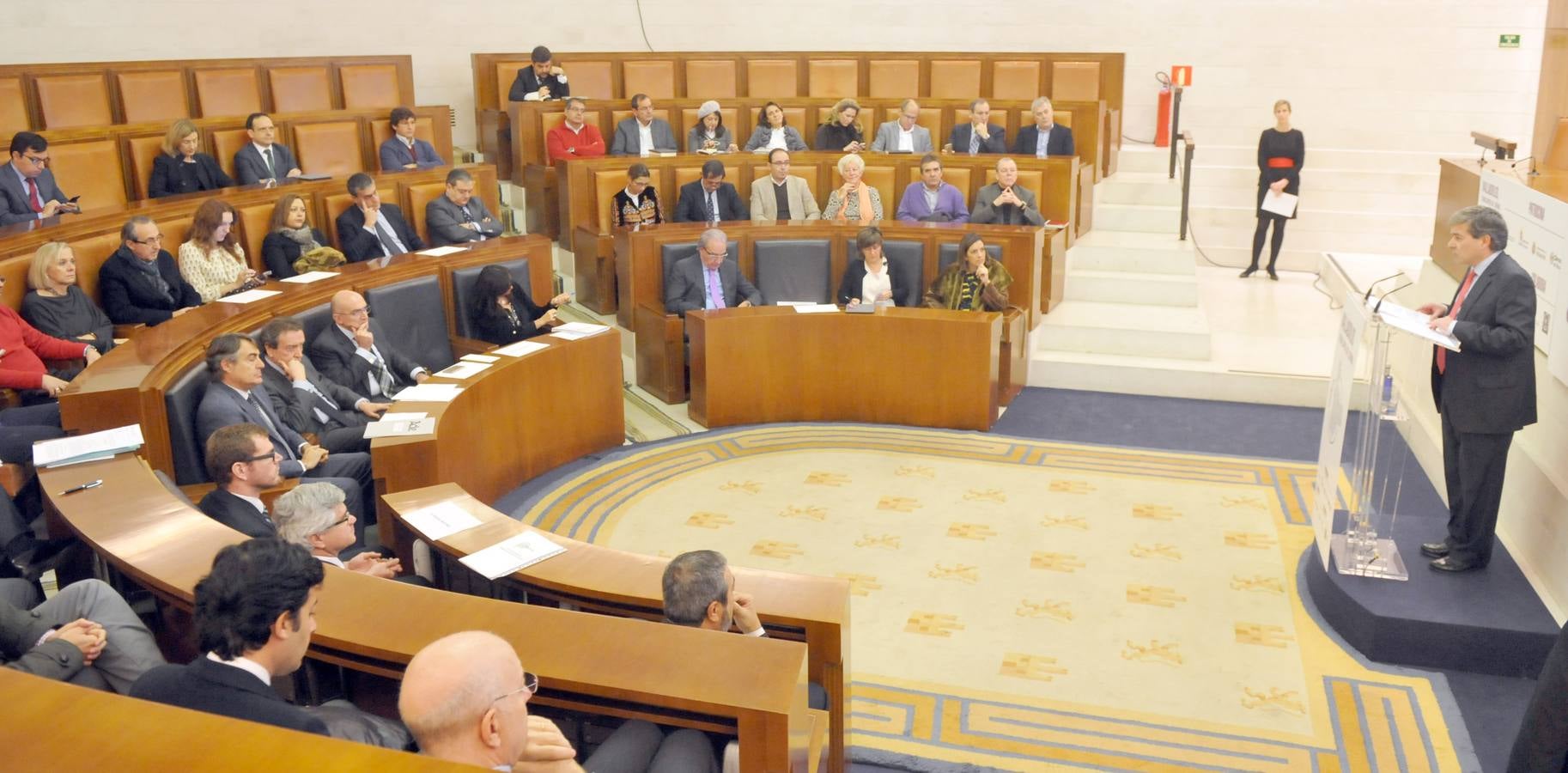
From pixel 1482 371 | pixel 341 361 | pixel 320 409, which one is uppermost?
pixel 1482 371

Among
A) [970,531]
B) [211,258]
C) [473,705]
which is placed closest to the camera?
[473,705]

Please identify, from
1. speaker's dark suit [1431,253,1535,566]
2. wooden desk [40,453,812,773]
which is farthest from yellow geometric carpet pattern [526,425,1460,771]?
speaker's dark suit [1431,253,1535,566]

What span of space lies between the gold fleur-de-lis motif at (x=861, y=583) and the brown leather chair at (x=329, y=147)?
4.50 metres

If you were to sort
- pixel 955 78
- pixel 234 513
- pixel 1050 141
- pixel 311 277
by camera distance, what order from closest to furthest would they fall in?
pixel 234 513, pixel 311 277, pixel 1050 141, pixel 955 78

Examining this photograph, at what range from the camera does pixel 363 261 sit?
5.75 meters

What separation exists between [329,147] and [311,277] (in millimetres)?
2450

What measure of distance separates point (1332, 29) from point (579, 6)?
20.1 feet

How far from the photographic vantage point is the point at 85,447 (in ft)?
11.0

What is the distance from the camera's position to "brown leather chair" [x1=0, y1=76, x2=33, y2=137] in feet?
22.5

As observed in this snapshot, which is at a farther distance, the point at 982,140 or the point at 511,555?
the point at 982,140

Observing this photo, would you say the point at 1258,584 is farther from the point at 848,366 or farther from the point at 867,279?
the point at 867,279

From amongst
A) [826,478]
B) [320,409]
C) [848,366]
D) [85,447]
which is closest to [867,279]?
[848,366]

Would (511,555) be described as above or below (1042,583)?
above

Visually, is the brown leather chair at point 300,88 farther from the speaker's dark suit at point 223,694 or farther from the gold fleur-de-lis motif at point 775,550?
the speaker's dark suit at point 223,694
